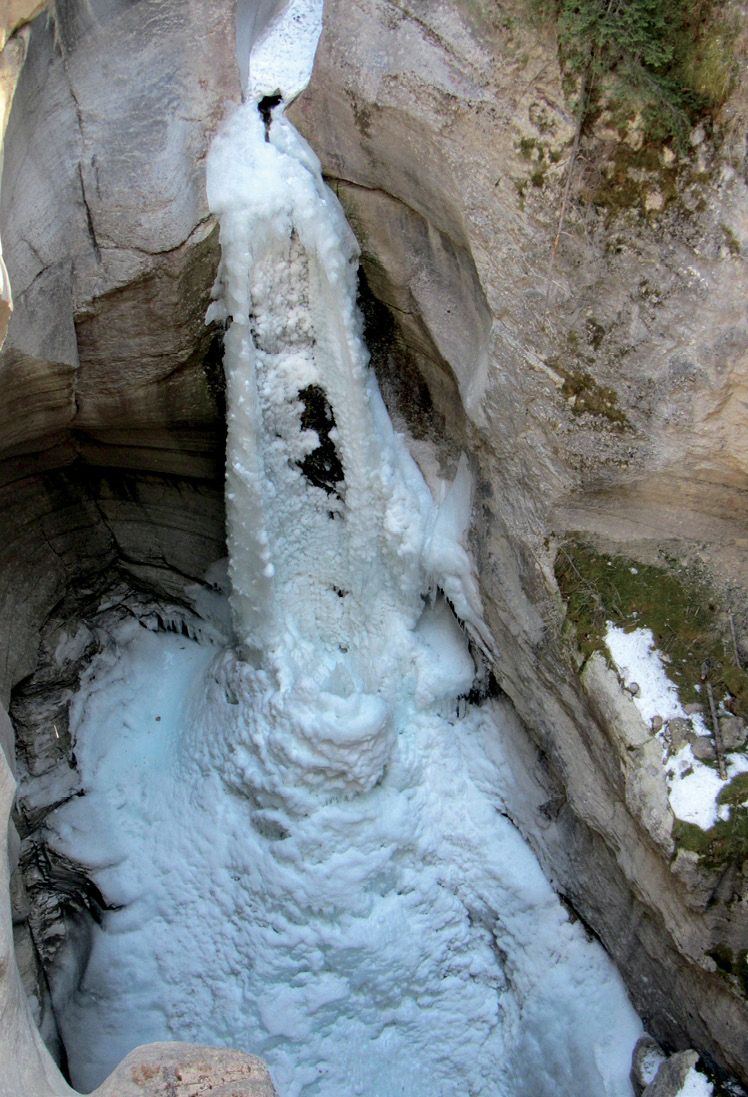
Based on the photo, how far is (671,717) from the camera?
10.1ft

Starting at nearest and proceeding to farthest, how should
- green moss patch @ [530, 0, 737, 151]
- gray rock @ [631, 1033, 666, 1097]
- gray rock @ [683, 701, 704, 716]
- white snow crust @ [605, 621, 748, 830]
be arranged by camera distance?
green moss patch @ [530, 0, 737, 151], white snow crust @ [605, 621, 748, 830], gray rock @ [683, 701, 704, 716], gray rock @ [631, 1033, 666, 1097]

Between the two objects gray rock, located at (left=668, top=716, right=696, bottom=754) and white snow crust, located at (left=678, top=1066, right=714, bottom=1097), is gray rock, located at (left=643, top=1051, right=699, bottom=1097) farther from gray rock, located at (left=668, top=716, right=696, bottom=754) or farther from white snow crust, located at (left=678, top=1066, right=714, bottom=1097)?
gray rock, located at (left=668, top=716, right=696, bottom=754)

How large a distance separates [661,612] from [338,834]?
1704 millimetres

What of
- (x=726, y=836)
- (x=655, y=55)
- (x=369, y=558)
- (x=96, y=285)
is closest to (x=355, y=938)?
(x=369, y=558)

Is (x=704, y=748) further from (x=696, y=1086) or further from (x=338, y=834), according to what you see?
(x=338, y=834)

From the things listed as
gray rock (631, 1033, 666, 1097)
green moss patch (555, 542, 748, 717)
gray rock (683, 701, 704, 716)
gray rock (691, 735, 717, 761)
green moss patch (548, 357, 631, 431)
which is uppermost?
green moss patch (548, 357, 631, 431)

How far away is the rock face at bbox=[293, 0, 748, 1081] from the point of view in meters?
2.85

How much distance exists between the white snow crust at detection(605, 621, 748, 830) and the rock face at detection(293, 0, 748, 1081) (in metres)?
0.07

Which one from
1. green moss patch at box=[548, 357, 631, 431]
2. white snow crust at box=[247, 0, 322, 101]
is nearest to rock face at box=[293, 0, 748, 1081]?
green moss patch at box=[548, 357, 631, 431]

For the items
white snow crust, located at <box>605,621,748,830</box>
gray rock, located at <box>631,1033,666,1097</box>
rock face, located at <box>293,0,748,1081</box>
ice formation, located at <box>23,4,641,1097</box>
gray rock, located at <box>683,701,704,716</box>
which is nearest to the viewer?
rock face, located at <box>293,0,748,1081</box>

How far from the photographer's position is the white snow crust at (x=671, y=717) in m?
2.96

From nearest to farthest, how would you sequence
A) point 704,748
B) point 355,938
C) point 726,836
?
point 726,836
point 704,748
point 355,938

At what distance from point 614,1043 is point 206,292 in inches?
129

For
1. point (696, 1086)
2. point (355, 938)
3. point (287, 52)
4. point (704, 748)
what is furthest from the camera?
point (355, 938)
